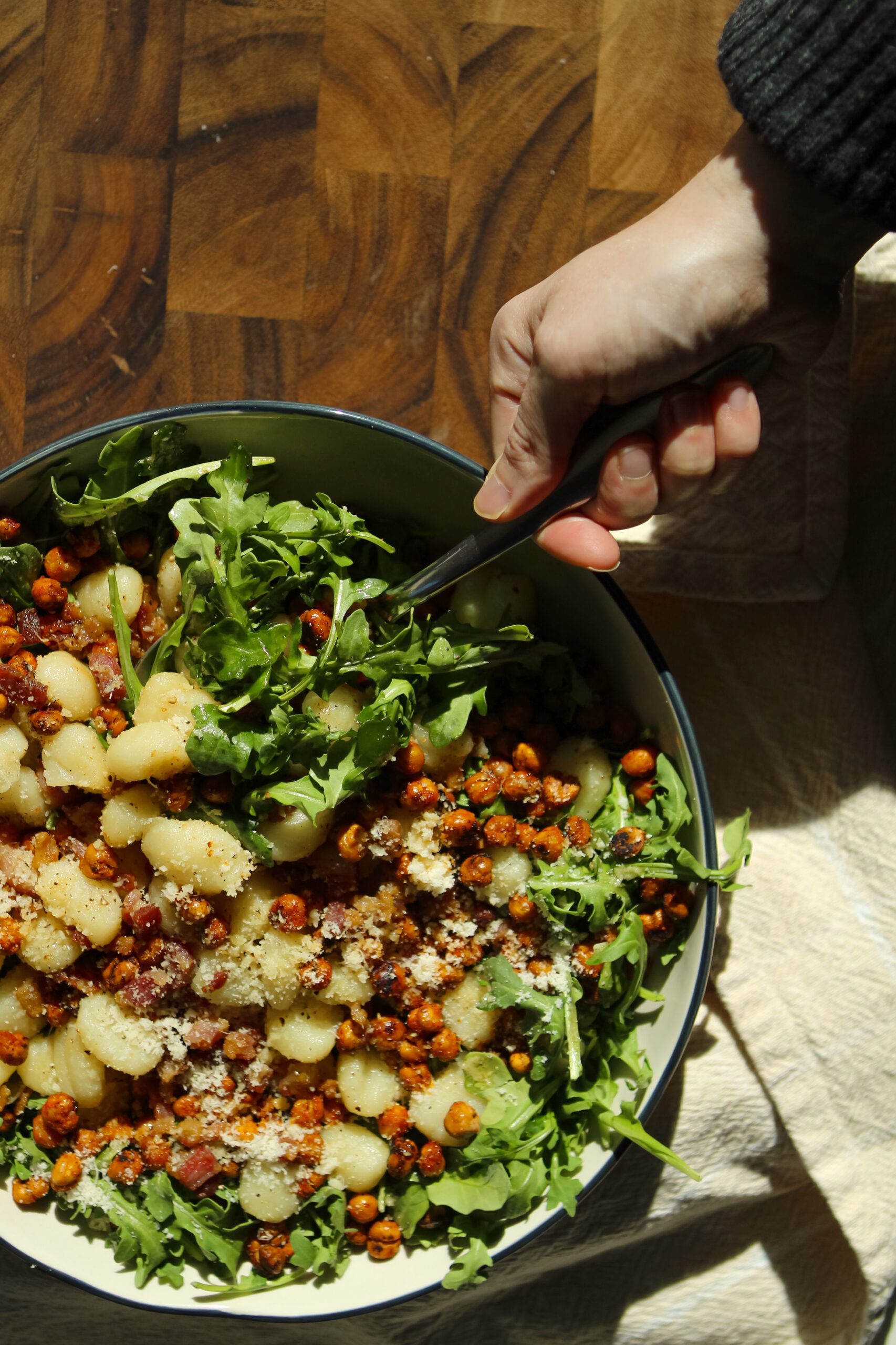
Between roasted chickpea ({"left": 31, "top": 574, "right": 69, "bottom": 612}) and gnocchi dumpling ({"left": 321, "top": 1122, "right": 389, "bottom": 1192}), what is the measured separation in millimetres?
738

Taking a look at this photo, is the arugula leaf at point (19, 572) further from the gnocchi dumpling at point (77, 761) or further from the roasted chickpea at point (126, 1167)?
the roasted chickpea at point (126, 1167)

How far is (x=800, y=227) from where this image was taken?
1.24m

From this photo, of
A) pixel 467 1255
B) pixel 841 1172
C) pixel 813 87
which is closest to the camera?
pixel 813 87

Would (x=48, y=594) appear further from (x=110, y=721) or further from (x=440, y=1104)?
(x=440, y=1104)

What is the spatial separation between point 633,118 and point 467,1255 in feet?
5.12

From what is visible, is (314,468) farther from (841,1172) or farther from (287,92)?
(841,1172)

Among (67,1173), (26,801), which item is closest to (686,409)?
(26,801)

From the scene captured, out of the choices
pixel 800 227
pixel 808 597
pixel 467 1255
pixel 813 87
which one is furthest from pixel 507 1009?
pixel 813 87

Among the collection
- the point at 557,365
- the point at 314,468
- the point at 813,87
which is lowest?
the point at 314,468

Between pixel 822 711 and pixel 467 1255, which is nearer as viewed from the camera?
pixel 467 1255

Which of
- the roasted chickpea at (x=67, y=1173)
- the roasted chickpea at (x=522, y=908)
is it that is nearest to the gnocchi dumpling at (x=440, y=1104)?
the roasted chickpea at (x=522, y=908)

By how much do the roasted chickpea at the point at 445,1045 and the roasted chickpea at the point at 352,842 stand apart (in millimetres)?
247

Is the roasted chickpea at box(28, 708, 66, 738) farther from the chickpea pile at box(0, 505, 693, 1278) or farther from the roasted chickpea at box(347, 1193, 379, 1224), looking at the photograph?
the roasted chickpea at box(347, 1193, 379, 1224)

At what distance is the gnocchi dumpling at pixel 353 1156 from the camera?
4.47 feet
